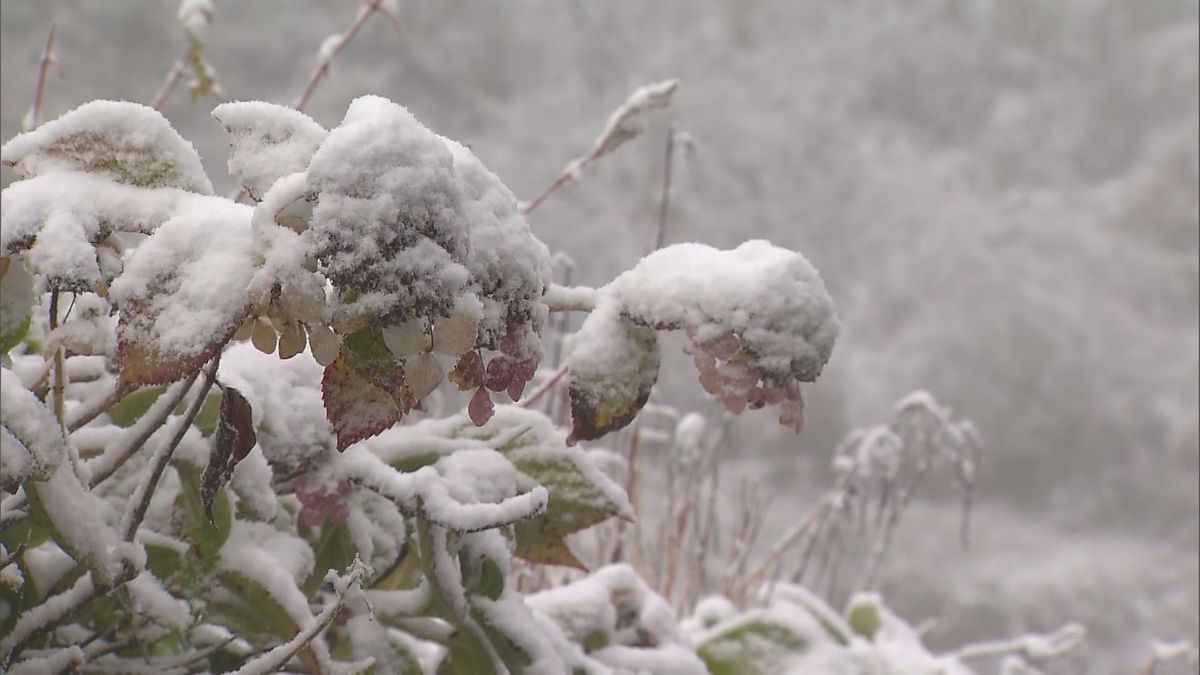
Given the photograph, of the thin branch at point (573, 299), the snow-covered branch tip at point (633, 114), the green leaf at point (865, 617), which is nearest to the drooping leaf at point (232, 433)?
the thin branch at point (573, 299)

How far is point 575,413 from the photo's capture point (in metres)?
0.31

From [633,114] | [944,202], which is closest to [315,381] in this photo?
[633,114]

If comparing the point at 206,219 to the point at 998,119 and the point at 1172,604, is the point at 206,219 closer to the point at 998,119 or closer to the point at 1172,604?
the point at 1172,604

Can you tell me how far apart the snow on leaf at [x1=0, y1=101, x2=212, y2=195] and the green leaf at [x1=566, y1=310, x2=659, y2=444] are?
13 cm

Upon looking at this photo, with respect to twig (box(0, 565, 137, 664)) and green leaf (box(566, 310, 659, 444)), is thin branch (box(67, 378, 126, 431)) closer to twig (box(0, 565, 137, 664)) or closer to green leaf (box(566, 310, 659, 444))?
twig (box(0, 565, 137, 664))

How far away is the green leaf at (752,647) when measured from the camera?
0.61 meters

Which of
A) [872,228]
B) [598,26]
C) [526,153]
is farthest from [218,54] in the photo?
[872,228]

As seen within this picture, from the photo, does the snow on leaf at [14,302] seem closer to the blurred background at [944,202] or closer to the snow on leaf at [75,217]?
the snow on leaf at [75,217]

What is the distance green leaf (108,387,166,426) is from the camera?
0.41 m

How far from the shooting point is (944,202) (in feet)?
7.30

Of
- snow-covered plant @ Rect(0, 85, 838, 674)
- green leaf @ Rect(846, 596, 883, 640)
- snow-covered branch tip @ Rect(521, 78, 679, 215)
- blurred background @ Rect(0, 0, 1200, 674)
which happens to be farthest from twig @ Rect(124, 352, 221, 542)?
blurred background @ Rect(0, 0, 1200, 674)

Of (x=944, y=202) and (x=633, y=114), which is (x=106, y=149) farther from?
(x=944, y=202)

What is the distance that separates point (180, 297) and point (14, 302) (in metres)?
0.08

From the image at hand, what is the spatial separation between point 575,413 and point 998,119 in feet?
7.38
